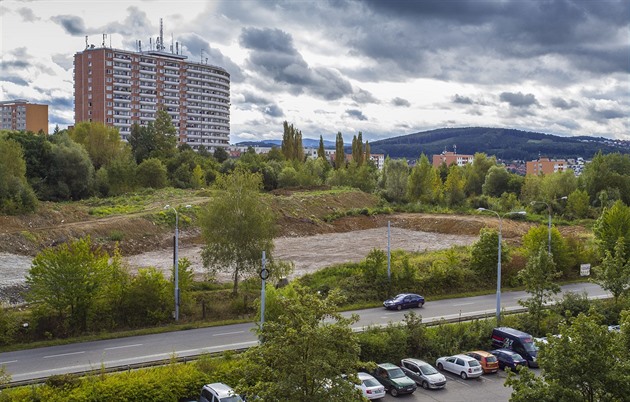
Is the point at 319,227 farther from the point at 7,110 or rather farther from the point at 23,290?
the point at 7,110

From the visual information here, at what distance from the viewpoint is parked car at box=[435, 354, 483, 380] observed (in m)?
23.4

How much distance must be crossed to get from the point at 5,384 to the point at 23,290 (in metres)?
16.5

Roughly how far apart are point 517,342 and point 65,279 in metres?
21.8

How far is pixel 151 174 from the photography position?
84.2 metres

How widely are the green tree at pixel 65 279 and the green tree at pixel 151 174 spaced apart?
191 feet

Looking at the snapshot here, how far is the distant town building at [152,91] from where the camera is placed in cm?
13775

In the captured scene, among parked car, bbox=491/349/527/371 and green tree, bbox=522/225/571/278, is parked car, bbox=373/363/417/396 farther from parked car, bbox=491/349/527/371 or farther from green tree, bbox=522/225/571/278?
green tree, bbox=522/225/571/278

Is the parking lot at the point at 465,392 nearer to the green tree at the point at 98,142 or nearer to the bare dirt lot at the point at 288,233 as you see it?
the bare dirt lot at the point at 288,233

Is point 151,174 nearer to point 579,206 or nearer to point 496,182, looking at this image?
point 496,182

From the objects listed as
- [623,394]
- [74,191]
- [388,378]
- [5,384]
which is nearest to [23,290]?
[5,384]

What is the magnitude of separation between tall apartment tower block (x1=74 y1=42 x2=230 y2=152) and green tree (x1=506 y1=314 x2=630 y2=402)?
12357cm

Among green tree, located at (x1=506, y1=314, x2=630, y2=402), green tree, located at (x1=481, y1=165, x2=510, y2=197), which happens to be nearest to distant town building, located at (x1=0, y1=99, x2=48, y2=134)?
green tree, located at (x1=481, y1=165, x2=510, y2=197)

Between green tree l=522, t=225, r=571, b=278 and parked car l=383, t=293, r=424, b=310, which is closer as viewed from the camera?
parked car l=383, t=293, r=424, b=310

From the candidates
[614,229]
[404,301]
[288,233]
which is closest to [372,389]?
[404,301]
